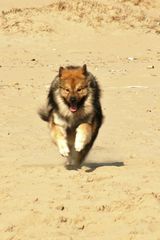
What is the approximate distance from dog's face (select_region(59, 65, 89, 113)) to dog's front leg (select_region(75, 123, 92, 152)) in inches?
8.4

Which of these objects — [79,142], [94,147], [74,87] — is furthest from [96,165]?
[94,147]

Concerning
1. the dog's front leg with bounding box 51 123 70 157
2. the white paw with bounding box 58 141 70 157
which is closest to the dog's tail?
the dog's front leg with bounding box 51 123 70 157

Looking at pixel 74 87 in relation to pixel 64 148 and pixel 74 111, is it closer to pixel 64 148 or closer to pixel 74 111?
pixel 74 111

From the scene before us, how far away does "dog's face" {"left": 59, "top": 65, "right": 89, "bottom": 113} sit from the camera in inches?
304

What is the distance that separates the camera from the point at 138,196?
646 cm

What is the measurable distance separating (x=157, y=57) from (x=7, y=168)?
14.1 meters

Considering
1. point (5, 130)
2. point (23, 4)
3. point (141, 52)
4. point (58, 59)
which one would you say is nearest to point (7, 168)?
point (5, 130)

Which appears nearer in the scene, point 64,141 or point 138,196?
point 138,196

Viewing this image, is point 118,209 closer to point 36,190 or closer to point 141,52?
point 36,190

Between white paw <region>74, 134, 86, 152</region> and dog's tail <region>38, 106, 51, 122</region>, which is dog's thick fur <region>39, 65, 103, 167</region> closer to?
white paw <region>74, 134, 86, 152</region>

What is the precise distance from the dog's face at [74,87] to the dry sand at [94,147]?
745 mm

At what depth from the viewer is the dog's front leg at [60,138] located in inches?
299

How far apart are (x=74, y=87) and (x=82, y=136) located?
554 millimetres

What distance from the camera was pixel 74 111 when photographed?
7750 millimetres
